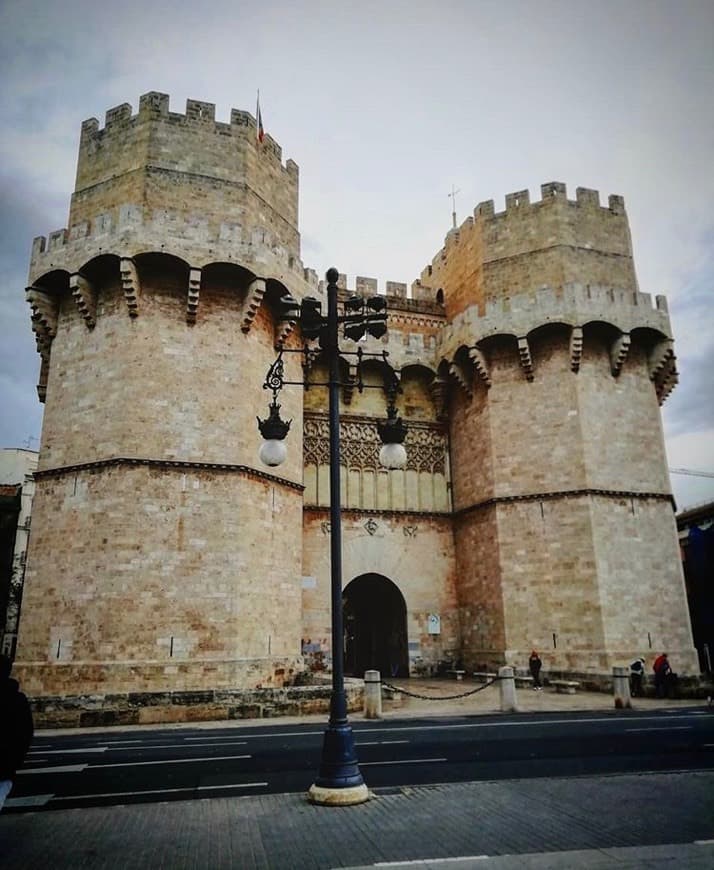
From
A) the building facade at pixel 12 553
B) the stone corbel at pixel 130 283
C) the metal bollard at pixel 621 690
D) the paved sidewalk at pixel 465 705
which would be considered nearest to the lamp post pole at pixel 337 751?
the paved sidewalk at pixel 465 705

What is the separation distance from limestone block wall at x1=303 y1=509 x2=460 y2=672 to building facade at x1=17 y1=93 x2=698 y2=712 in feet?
0.26

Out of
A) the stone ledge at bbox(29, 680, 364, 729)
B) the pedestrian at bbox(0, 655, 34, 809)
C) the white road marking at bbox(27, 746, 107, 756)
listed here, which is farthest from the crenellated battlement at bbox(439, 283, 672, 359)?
the pedestrian at bbox(0, 655, 34, 809)

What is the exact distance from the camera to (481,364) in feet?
70.6

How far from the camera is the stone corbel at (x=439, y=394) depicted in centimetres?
2350

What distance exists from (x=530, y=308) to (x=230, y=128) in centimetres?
1049

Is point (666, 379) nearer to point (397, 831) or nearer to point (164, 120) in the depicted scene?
point (164, 120)

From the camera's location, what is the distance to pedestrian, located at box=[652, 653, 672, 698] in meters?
17.5

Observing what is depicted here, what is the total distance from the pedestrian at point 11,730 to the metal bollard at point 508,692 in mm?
11658

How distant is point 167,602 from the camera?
15562 mm

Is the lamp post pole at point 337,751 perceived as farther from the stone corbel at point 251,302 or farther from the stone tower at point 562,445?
the stone tower at point 562,445

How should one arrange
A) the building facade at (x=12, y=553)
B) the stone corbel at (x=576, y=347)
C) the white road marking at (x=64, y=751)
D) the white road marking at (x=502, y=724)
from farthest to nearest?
the building facade at (x=12, y=553), the stone corbel at (x=576, y=347), the white road marking at (x=502, y=724), the white road marking at (x=64, y=751)

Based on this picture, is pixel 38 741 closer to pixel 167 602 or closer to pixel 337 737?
pixel 167 602

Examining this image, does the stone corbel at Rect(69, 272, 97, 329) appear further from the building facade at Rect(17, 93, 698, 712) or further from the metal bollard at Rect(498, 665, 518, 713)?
the metal bollard at Rect(498, 665, 518, 713)

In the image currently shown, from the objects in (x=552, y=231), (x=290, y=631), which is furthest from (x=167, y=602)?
(x=552, y=231)
